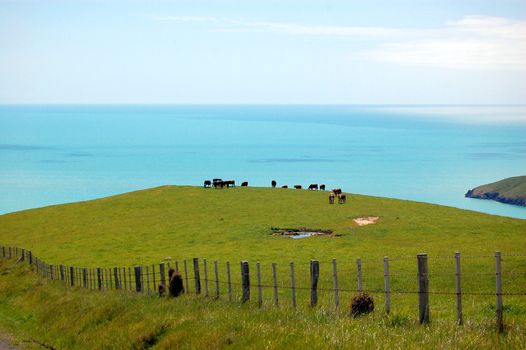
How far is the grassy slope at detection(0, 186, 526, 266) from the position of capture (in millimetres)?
51625

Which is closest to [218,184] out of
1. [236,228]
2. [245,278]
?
[236,228]

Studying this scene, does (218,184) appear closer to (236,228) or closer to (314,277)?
(236,228)

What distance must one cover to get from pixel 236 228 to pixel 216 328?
159 ft

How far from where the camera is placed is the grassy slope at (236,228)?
5162 cm

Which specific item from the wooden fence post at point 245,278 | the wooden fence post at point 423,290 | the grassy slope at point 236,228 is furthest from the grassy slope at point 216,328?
the grassy slope at point 236,228

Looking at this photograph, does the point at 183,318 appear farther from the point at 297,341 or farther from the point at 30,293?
the point at 30,293

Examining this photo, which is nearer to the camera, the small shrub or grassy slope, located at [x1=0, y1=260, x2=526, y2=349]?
grassy slope, located at [x1=0, y1=260, x2=526, y2=349]

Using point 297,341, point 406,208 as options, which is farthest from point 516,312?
point 406,208

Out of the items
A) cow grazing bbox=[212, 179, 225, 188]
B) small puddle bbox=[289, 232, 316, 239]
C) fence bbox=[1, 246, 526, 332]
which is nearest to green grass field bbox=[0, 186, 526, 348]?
fence bbox=[1, 246, 526, 332]

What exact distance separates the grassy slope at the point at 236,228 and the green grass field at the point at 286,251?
0.13m

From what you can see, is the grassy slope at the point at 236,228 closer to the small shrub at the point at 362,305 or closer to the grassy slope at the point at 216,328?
the grassy slope at the point at 216,328

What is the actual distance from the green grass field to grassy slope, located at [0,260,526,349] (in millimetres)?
63

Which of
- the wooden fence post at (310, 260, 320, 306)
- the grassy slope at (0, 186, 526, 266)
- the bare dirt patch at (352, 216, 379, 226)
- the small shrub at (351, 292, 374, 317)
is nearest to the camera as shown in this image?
the small shrub at (351, 292, 374, 317)

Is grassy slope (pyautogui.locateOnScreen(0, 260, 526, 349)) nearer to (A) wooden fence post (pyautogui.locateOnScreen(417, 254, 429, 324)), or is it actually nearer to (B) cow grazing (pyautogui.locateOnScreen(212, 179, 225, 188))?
(A) wooden fence post (pyautogui.locateOnScreen(417, 254, 429, 324))
